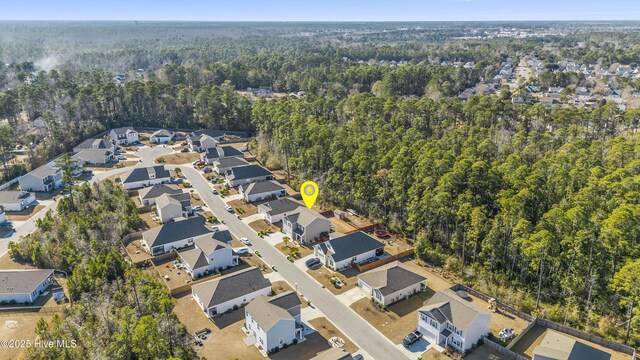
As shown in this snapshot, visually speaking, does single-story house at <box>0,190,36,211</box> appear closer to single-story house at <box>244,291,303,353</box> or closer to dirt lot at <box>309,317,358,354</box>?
single-story house at <box>244,291,303,353</box>

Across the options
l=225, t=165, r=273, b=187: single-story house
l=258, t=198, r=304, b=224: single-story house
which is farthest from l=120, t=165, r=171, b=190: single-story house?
l=258, t=198, r=304, b=224: single-story house

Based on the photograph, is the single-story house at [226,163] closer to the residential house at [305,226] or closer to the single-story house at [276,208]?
the single-story house at [276,208]

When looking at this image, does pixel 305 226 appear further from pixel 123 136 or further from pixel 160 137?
pixel 123 136

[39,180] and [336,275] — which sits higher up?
[39,180]

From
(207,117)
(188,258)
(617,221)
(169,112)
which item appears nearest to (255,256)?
(188,258)

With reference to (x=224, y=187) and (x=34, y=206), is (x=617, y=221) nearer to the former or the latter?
(x=224, y=187)

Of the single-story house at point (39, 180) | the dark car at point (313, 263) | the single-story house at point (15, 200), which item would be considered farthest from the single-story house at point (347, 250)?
the single-story house at point (39, 180)

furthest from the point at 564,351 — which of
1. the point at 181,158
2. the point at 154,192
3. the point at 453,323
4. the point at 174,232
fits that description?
the point at 181,158
